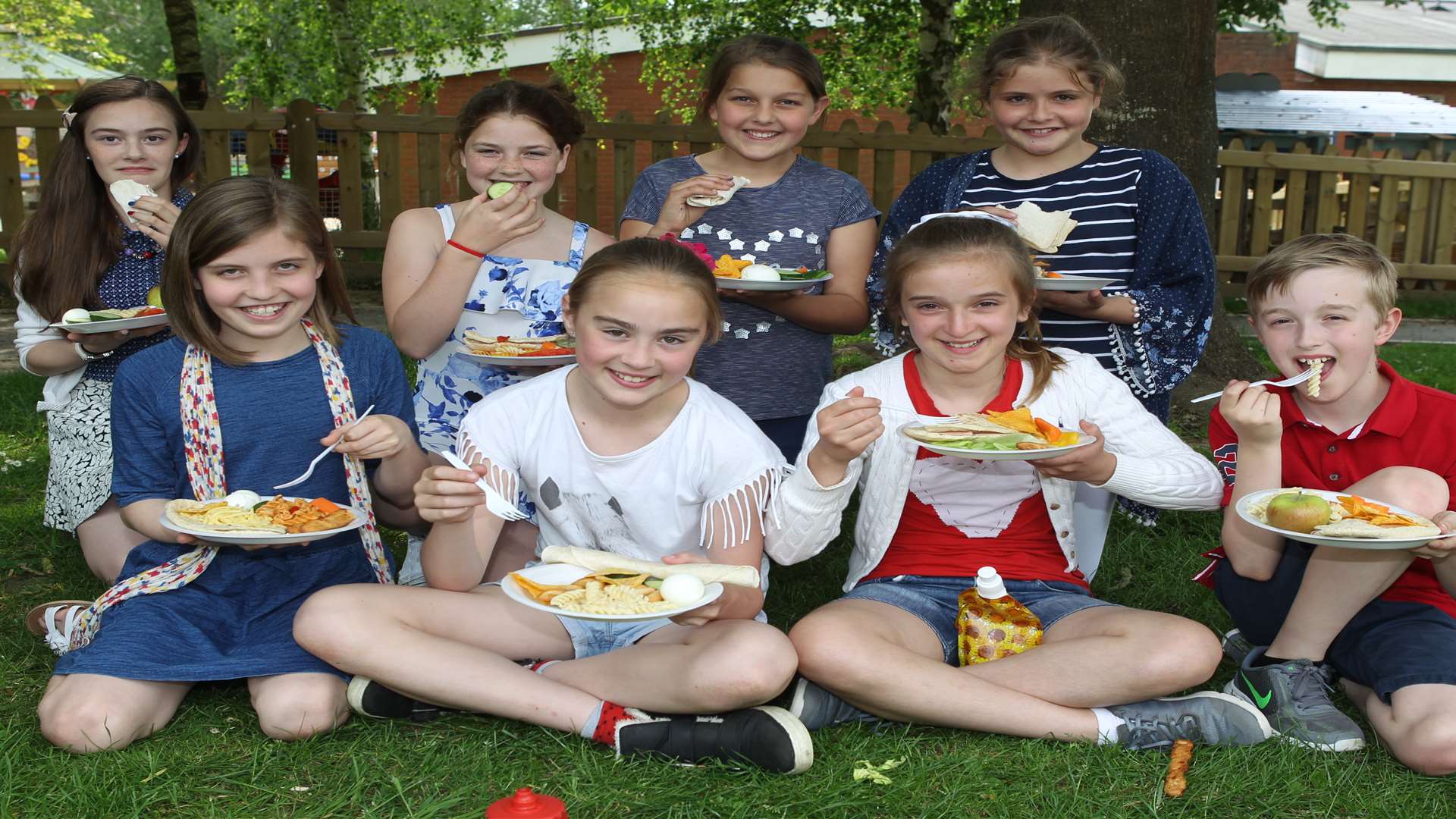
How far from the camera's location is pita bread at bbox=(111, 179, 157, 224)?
355 cm

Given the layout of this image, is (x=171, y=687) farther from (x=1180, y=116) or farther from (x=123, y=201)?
(x=1180, y=116)

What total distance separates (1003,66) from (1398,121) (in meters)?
21.2

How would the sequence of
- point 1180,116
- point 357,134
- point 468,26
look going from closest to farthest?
point 1180,116, point 357,134, point 468,26

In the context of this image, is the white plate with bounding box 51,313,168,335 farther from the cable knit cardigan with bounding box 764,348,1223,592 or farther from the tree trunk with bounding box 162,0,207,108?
the tree trunk with bounding box 162,0,207,108

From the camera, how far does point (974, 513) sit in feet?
10.3

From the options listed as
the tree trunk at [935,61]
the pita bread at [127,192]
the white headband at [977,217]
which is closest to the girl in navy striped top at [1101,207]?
the white headband at [977,217]

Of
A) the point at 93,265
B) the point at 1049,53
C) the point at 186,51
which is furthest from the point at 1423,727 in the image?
the point at 186,51

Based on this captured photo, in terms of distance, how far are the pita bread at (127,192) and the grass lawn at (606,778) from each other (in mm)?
1437

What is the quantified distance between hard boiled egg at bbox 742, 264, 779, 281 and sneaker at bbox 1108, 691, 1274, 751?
1446mm

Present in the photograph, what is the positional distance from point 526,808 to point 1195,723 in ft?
5.13

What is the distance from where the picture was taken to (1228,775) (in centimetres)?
260

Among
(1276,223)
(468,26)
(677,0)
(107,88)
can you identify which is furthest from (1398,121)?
(107,88)

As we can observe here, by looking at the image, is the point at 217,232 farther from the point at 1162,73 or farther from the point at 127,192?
the point at 1162,73

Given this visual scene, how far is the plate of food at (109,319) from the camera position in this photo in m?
3.26
